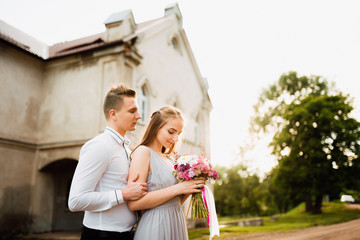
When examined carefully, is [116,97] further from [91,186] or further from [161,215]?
[161,215]

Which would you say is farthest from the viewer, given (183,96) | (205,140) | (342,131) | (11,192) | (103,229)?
(342,131)

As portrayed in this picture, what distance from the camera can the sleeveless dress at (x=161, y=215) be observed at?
286cm

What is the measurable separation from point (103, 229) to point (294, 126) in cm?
2376

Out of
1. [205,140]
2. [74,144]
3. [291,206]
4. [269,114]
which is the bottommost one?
[291,206]

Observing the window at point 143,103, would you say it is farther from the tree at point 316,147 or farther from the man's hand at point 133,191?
the tree at point 316,147

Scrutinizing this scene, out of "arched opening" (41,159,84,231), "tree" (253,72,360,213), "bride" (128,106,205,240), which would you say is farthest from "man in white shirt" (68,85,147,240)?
"tree" (253,72,360,213)

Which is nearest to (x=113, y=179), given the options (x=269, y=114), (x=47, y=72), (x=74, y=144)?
(x=74, y=144)

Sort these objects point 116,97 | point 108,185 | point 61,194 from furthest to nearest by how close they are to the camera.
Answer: point 61,194 → point 116,97 → point 108,185

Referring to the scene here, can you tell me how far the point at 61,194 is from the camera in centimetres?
1354

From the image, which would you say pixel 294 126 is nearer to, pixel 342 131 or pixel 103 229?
pixel 342 131

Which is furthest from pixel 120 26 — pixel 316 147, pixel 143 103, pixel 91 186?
pixel 316 147

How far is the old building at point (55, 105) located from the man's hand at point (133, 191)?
8454 mm

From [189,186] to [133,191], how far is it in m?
0.60

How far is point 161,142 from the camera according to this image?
318 centimetres
